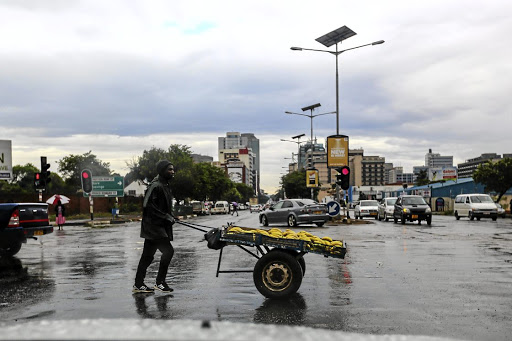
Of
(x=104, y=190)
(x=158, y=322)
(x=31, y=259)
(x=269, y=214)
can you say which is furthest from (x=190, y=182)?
(x=158, y=322)

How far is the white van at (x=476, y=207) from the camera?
3544 cm

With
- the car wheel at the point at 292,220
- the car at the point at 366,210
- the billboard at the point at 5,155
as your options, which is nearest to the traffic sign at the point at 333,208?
the car wheel at the point at 292,220

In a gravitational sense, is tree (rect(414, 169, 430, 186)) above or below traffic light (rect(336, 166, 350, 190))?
above

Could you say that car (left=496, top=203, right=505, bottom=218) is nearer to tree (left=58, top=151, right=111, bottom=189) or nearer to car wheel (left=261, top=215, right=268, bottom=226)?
car wheel (left=261, top=215, right=268, bottom=226)

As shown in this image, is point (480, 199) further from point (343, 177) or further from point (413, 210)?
point (343, 177)

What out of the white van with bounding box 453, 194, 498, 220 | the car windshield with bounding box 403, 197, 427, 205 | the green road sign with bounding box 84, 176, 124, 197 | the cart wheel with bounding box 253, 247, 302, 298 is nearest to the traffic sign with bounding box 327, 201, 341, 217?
the car windshield with bounding box 403, 197, 427, 205

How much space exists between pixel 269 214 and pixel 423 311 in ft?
78.6

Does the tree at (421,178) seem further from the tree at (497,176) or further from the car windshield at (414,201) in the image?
the car windshield at (414,201)

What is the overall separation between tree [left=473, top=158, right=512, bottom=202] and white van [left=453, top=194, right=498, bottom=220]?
14.3 metres

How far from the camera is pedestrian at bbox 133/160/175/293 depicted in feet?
27.4

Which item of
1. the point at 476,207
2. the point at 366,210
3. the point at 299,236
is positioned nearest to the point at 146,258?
the point at 299,236

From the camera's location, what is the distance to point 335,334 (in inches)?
88.7

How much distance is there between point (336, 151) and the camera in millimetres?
33906

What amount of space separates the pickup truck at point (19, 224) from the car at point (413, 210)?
22717mm
